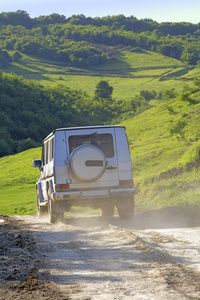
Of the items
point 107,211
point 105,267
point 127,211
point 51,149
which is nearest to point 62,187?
point 51,149

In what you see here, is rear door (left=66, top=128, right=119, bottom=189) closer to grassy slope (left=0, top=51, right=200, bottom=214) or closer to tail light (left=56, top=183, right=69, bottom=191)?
tail light (left=56, top=183, right=69, bottom=191)

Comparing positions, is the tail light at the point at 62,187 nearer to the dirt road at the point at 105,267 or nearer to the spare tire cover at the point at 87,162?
the spare tire cover at the point at 87,162

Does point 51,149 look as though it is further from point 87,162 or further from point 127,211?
point 127,211

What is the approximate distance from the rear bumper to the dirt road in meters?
2.99

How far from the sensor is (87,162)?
514 inches

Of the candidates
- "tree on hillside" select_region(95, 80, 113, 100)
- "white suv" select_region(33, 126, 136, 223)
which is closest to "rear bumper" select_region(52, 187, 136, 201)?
"white suv" select_region(33, 126, 136, 223)

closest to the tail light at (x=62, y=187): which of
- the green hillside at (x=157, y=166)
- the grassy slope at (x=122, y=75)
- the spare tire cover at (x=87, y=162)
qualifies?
the spare tire cover at (x=87, y=162)

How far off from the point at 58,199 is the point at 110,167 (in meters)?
1.59

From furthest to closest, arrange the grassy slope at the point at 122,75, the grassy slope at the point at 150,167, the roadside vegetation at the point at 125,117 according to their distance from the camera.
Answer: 1. the grassy slope at the point at 122,75
2. the roadside vegetation at the point at 125,117
3. the grassy slope at the point at 150,167

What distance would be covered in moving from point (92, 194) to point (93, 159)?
3.55 feet

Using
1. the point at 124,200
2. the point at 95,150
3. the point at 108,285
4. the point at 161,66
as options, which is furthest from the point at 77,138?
the point at 161,66

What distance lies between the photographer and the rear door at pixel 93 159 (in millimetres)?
13000

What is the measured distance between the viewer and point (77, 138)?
13.6 metres

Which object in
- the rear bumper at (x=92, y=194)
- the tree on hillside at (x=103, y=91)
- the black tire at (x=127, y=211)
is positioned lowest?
the black tire at (x=127, y=211)
